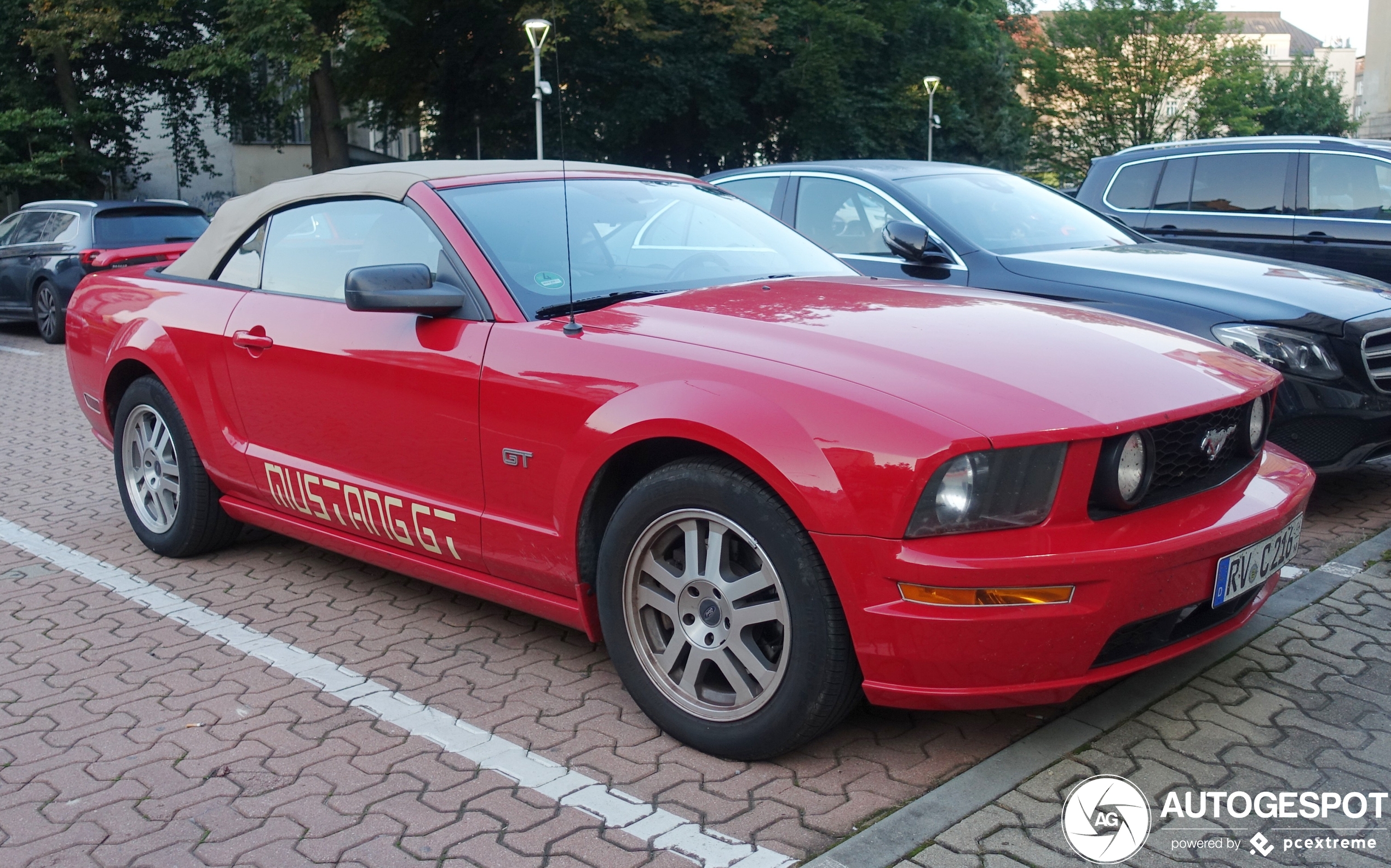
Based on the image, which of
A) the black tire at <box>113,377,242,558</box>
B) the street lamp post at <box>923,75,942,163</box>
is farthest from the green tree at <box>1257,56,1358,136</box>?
the black tire at <box>113,377,242,558</box>

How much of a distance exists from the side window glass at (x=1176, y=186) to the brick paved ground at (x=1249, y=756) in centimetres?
544

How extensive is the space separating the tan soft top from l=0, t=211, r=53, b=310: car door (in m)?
10.9

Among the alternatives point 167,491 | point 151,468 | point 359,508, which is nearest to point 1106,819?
point 359,508

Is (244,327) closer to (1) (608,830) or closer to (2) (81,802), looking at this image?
(2) (81,802)

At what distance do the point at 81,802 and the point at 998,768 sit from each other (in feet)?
7.45

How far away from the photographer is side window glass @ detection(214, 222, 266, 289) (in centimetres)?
470

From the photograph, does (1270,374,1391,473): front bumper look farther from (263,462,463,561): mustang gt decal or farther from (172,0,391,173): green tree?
(172,0,391,173): green tree

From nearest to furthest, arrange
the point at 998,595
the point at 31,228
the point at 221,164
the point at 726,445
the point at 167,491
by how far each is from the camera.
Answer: the point at 998,595, the point at 726,445, the point at 167,491, the point at 31,228, the point at 221,164

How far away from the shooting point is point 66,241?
46.1 feet

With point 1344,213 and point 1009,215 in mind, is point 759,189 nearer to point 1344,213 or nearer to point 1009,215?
point 1009,215

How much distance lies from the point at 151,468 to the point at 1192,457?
4075 millimetres

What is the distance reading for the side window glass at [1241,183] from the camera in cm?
863

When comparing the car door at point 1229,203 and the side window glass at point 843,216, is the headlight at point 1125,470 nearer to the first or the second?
the side window glass at point 843,216

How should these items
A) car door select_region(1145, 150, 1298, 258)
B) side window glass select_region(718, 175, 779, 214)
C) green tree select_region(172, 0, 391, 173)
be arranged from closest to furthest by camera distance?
side window glass select_region(718, 175, 779, 214)
car door select_region(1145, 150, 1298, 258)
green tree select_region(172, 0, 391, 173)
